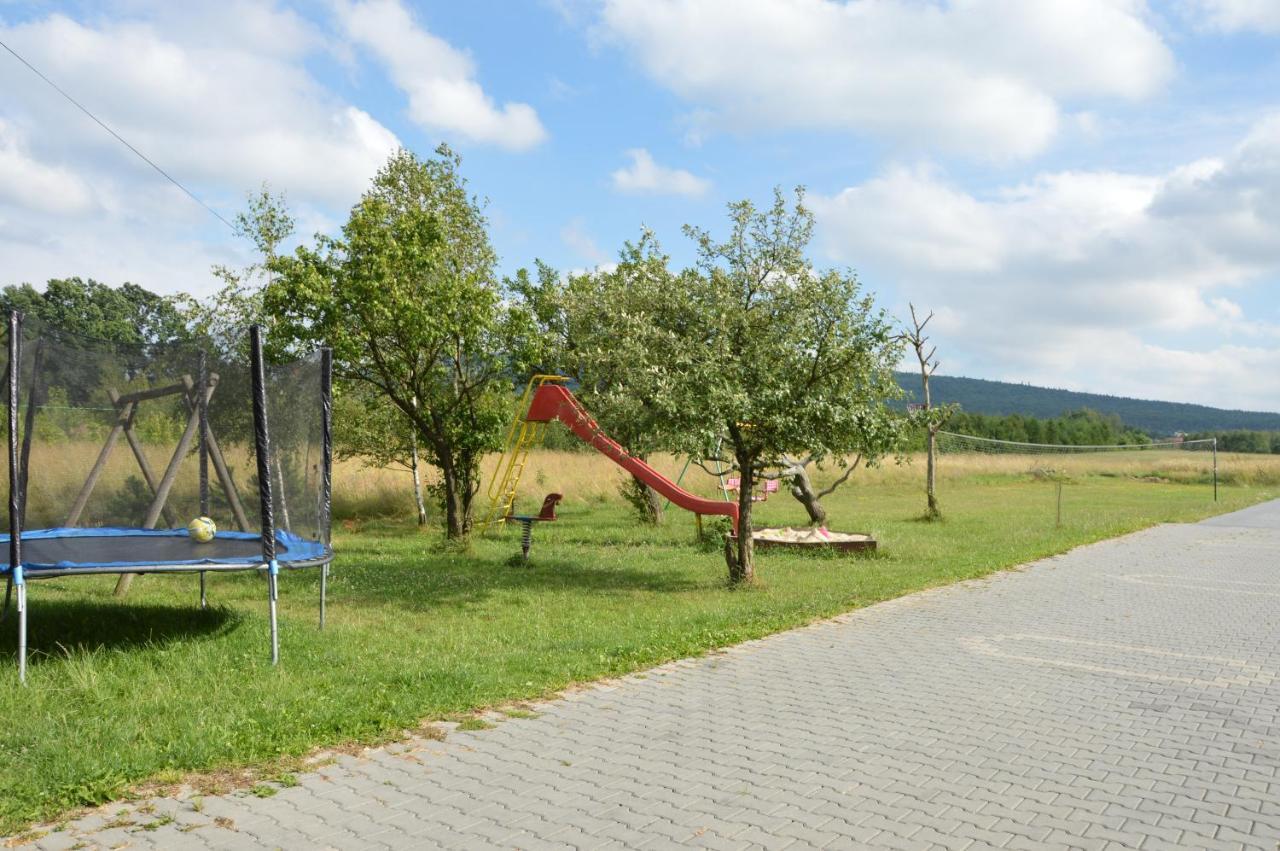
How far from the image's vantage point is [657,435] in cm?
1186

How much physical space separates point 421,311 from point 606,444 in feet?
11.5

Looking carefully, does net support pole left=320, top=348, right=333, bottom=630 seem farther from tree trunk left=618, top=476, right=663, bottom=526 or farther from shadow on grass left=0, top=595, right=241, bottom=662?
tree trunk left=618, top=476, right=663, bottom=526

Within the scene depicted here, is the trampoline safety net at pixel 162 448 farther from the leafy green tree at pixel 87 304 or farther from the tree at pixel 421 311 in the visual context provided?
the leafy green tree at pixel 87 304

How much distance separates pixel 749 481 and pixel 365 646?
18.8ft

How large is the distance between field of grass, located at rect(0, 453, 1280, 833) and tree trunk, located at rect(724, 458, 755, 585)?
0.34m

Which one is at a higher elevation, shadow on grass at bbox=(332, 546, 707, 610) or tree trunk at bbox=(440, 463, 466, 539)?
tree trunk at bbox=(440, 463, 466, 539)

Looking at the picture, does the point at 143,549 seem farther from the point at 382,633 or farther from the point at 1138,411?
the point at 1138,411

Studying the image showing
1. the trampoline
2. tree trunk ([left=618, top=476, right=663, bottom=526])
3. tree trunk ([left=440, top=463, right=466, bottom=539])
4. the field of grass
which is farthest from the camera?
tree trunk ([left=618, top=476, right=663, bottom=526])

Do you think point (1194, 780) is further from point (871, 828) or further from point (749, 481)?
point (749, 481)

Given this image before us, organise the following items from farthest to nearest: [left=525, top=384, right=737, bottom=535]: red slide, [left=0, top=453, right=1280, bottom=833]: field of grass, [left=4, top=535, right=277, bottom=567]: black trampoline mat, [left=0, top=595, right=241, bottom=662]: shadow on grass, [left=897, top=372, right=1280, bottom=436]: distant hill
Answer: [left=897, top=372, right=1280, bottom=436]: distant hill, [left=525, top=384, right=737, bottom=535]: red slide, [left=0, top=595, right=241, bottom=662]: shadow on grass, [left=4, top=535, right=277, bottom=567]: black trampoline mat, [left=0, top=453, right=1280, bottom=833]: field of grass

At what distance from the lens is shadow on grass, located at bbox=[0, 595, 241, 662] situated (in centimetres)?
798

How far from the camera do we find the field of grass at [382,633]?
17.6 feet

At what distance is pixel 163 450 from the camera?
32.6ft

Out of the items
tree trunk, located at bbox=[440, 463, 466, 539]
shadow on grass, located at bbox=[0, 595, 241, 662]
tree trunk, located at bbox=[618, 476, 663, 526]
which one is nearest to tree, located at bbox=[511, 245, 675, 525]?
tree trunk, located at bbox=[618, 476, 663, 526]
